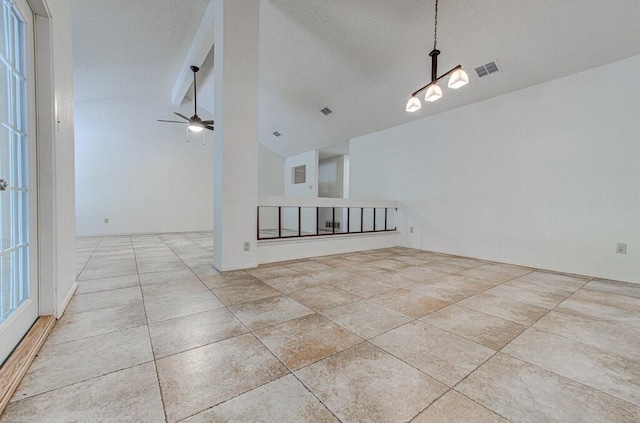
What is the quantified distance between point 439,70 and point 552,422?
14.2 ft

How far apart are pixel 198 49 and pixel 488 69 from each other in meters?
4.73

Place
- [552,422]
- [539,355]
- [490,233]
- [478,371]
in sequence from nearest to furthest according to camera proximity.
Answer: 1. [552,422]
2. [478,371]
3. [539,355]
4. [490,233]

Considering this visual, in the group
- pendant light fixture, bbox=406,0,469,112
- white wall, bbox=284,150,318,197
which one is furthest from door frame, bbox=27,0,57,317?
white wall, bbox=284,150,318,197

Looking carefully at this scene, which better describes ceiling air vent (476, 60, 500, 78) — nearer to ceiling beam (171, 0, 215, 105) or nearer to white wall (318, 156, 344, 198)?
ceiling beam (171, 0, 215, 105)

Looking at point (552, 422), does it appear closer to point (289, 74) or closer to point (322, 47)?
point (322, 47)

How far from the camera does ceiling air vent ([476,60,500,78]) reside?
11.9 feet

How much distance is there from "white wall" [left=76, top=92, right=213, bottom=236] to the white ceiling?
830 mm

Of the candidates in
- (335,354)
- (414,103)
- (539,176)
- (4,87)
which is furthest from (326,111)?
(335,354)

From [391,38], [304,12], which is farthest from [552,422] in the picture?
[304,12]

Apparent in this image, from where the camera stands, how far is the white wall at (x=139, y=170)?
20.8 ft

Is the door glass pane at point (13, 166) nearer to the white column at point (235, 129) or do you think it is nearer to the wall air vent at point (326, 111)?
the white column at point (235, 129)

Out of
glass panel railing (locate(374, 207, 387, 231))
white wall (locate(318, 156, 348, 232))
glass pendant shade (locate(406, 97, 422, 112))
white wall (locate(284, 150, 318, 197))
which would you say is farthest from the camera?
white wall (locate(318, 156, 348, 232))

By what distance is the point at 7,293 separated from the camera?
56.4 inches

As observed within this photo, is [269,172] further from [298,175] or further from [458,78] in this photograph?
[458,78]
